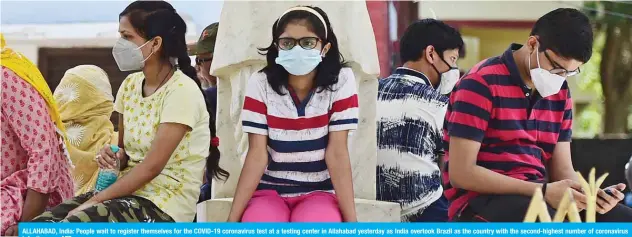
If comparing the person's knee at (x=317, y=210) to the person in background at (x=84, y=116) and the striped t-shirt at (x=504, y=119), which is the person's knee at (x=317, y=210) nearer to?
the striped t-shirt at (x=504, y=119)

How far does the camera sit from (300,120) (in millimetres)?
3053

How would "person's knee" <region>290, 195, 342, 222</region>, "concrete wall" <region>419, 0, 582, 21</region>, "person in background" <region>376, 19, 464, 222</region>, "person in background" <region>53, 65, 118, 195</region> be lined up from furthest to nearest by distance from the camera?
"concrete wall" <region>419, 0, 582, 21</region> → "person in background" <region>53, 65, 118, 195</region> → "person in background" <region>376, 19, 464, 222</region> → "person's knee" <region>290, 195, 342, 222</region>

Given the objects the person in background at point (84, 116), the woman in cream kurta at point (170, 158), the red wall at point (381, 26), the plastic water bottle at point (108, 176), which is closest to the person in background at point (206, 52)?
the person in background at point (84, 116)

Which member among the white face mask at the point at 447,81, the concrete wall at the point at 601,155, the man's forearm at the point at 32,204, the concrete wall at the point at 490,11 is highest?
the white face mask at the point at 447,81

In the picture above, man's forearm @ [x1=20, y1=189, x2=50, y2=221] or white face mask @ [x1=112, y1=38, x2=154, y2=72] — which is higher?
white face mask @ [x1=112, y1=38, x2=154, y2=72]

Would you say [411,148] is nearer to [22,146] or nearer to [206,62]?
[206,62]

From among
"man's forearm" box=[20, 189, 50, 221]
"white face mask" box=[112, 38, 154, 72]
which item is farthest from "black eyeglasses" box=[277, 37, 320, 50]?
"man's forearm" box=[20, 189, 50, 221]

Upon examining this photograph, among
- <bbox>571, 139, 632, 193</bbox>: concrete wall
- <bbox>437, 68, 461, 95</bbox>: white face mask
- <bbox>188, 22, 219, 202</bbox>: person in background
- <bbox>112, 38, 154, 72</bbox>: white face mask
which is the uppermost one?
<bbox>112, 38, 154, 72</bbox>: white face mask

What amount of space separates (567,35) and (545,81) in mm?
170

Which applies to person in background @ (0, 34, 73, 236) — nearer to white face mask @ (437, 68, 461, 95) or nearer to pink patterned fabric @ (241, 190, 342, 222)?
pink patterned fabric @ (241, 190, 342, 222)

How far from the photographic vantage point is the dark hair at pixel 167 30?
3.31 meters

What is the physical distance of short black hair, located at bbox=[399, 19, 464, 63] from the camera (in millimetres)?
3922

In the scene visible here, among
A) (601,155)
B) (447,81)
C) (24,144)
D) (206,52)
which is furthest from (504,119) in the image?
(601,155)

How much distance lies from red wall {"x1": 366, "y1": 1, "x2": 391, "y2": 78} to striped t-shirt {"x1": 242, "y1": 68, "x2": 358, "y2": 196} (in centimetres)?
273
